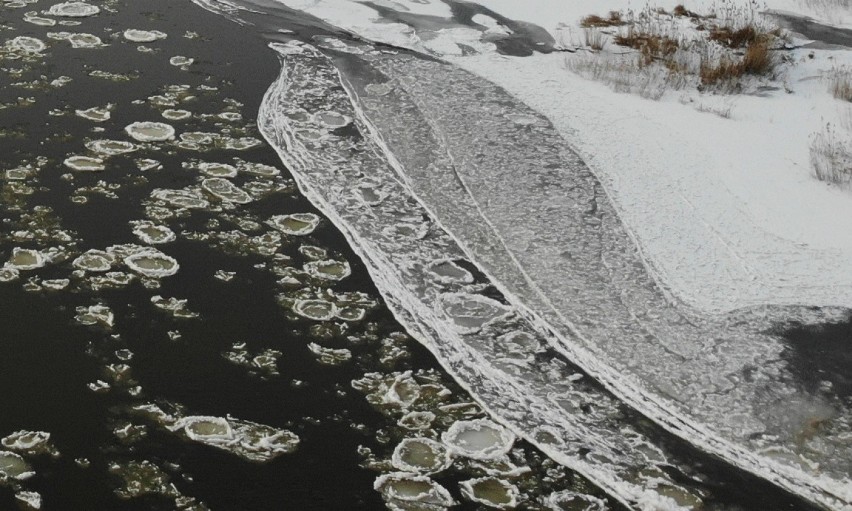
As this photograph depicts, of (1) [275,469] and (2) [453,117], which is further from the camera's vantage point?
(2) [453,117]

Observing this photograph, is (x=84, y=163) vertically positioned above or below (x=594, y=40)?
below

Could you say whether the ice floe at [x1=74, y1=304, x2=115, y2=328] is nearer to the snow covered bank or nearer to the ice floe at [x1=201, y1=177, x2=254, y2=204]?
the ice floe at [x1=201, y1=177, x2=254, y2=204]

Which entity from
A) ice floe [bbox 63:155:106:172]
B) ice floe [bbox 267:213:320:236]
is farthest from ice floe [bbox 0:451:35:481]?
ice floe [bbox 63:155:106:172]

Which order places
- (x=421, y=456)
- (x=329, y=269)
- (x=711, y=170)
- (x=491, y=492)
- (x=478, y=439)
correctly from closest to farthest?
1. (x=491, y=492)
2. (x=421, y=456)
3. (x=478, y=439)
4. (x=329, y=269)
5. (x=711, y=170)

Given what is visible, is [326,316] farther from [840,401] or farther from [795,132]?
[795,132]

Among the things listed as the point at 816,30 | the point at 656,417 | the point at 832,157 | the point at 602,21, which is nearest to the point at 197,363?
the point at 656,417

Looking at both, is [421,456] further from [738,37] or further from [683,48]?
[738,37]

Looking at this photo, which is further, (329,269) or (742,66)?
(742,66)

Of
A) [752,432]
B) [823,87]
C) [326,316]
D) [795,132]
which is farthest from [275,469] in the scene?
[823,87]
